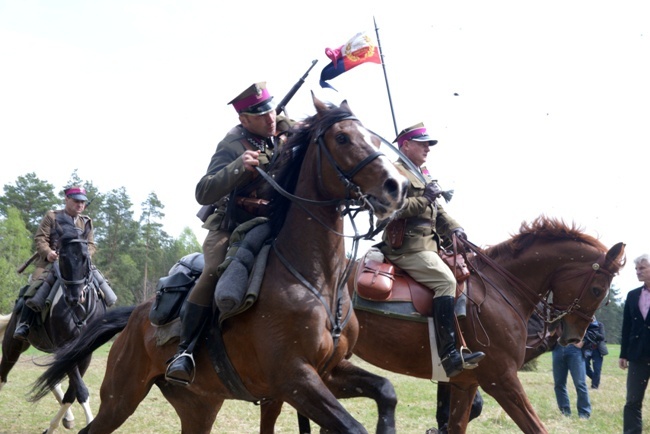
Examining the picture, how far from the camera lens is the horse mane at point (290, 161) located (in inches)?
236

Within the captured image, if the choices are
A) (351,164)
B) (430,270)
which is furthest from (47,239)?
(351,164)

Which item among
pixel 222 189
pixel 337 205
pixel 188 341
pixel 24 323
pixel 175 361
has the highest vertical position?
pixel 222 189

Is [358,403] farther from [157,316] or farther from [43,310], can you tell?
[157,316]

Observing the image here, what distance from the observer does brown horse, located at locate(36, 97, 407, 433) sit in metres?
5.30

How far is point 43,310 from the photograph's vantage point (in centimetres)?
1185

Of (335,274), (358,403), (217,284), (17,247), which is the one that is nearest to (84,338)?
(217,284)

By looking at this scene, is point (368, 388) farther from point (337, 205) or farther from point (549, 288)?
point (549, 288)

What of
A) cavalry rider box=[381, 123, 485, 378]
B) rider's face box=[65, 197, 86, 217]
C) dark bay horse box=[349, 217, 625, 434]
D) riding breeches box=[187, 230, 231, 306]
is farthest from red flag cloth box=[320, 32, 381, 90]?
rider's face box=[65, 197, 86, 217]

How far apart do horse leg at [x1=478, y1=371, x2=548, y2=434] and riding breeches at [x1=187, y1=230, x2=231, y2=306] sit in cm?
356

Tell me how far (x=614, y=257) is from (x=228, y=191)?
17.1ft

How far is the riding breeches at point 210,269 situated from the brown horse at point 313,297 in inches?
10.2

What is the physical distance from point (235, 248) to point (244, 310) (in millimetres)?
561

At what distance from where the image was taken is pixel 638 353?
9789 millimetres

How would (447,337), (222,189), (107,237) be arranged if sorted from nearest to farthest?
(222,189) → (447,337) → (107,237)
